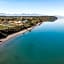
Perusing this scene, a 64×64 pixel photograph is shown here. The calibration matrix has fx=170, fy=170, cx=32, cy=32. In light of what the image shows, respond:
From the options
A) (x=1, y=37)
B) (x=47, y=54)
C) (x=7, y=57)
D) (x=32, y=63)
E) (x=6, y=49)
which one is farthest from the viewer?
(x=1, y=37)

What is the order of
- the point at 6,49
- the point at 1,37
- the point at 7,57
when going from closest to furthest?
the point at 7,57
the point at 6,49
the point at 1,37

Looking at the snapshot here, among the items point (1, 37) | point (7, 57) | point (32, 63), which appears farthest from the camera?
point (1, 37)

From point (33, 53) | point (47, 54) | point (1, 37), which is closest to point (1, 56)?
point (33, 53)

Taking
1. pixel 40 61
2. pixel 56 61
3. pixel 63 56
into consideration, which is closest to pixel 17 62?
pixel 40 61

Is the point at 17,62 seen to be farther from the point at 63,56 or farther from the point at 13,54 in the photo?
the point at 63,56

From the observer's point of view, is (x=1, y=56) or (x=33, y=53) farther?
(x=33, y=53)

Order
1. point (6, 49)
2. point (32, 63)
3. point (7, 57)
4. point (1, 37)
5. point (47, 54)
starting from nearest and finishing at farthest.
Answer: point (32, 63)
point (7, 57)
point (47, 54)
point (6, 49)
point (1, 37)

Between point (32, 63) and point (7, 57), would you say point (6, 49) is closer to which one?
point (7, 57)

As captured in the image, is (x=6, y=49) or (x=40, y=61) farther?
(x=6, y=49)

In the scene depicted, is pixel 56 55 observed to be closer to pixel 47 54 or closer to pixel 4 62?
pixel 47 54
